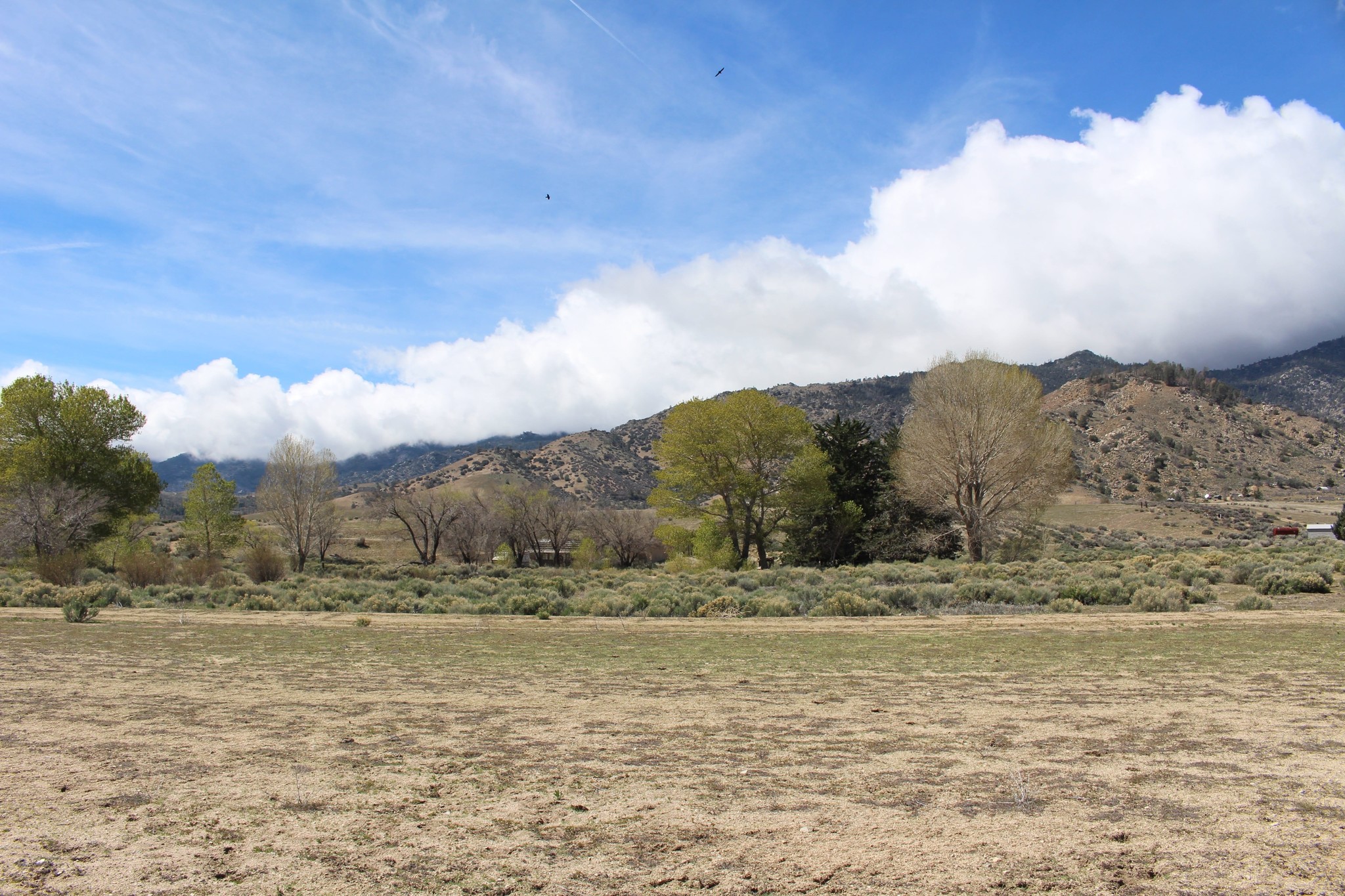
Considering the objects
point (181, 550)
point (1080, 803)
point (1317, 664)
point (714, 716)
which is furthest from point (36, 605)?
point (181, 550)

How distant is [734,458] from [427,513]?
27533 mm

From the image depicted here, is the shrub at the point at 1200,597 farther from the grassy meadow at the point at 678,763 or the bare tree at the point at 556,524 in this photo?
the bare tree at the point at 556,524

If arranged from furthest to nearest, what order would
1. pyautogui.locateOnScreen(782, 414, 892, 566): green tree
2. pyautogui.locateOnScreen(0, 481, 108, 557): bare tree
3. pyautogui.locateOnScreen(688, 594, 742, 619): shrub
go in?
1. pyautogui.locateOnScreen(782, 414, 892, 566): green tree
2. pyautogui.locateOnScreen(0, 481, 108, 557): bare tree
3. pyautogui.locateOnScreen(688, 594, 742, 619): shrub

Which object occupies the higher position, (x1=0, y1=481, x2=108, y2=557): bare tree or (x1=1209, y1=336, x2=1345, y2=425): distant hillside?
(x1=1209, y1=336, x2=1345, y2=425): distant hillside

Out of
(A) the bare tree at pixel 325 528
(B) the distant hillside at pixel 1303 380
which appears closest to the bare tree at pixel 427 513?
→ (A) the bare tree at pixel 325 528

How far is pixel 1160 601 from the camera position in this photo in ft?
55.4

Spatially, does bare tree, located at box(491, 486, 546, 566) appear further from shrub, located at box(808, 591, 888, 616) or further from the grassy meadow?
the grassy meadow

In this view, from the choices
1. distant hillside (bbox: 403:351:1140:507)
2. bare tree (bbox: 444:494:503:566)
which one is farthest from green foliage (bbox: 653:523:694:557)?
distant hillside (bbox: 403:351:1140:507)

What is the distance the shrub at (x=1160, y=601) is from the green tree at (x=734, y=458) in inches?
886

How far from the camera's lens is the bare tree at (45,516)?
30.4 meters

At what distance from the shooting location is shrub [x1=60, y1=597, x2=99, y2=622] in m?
15.1

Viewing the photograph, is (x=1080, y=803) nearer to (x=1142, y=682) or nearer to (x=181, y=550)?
(x=1142, y=682)

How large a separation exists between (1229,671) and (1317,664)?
126 cm

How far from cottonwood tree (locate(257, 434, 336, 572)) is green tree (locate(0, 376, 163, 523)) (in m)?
8.99
